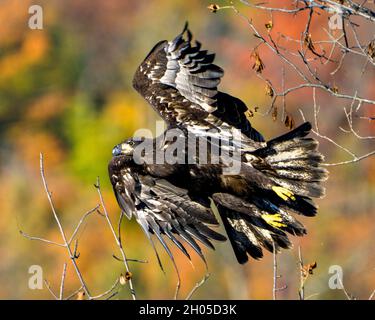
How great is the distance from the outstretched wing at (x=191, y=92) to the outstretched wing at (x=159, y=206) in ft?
Result: 1.85

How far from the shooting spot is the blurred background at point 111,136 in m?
27.7

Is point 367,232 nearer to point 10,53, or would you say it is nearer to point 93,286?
point 93,286

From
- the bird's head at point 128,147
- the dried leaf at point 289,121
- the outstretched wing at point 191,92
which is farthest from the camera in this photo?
the bird's head at point 128,147

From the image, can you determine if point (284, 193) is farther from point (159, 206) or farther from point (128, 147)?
point (128, 147)

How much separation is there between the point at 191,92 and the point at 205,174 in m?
0.75

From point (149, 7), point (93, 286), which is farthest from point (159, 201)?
point (149, 7)

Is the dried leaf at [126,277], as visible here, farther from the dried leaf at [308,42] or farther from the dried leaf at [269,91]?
the dried leaf at [308,42]

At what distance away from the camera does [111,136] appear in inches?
1694

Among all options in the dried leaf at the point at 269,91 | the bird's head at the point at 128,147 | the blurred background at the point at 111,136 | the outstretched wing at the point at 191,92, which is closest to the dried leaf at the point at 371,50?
the dried leaf at the point at 269,91

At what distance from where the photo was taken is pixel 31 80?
51156 mm
